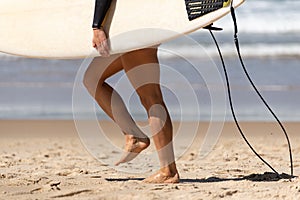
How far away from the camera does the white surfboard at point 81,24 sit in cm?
470

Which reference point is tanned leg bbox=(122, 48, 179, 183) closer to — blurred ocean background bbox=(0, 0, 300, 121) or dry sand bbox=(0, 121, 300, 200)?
dry sand bbox=(0, 121, 300, 200)

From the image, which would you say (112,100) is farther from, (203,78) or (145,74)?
(203,78)

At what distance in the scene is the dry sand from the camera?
445 centimetres

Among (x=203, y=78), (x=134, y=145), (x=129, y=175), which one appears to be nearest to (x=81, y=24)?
(x=134, y=145)

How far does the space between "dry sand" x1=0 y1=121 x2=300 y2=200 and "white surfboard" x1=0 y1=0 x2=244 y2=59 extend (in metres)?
0.82

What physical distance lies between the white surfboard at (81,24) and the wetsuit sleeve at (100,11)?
10cm

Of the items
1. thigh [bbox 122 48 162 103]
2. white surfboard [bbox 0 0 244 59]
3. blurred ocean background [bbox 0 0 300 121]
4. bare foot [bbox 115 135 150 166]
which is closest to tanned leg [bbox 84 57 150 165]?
bare foot [bbox 115 135 150 166]

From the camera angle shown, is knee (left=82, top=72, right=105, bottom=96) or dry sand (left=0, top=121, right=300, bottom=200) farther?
knee (left=82, top=72, right=105, bottom=96)

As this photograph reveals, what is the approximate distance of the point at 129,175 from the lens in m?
5.17

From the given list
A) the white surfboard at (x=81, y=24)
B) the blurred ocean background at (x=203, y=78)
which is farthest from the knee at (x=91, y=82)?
the blurred ocean background at (x=203, y=78)

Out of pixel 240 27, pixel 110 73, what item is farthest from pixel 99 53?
pixel 240 27

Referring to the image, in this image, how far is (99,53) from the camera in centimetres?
470

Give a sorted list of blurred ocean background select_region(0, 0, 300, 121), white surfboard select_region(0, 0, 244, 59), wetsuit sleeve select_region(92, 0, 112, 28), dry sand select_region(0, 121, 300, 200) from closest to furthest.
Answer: dry sand select_region(0, 121, 300, 200)
wetsuit sleeve select_region(92, 0, 112, 28)
white surfboard select_region(0, 0, 244, 59)
blurred ocean background select_region(0, 0, 300, 121)

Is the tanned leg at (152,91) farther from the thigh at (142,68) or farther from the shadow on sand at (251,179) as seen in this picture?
the shadow on sand at (251,179)
